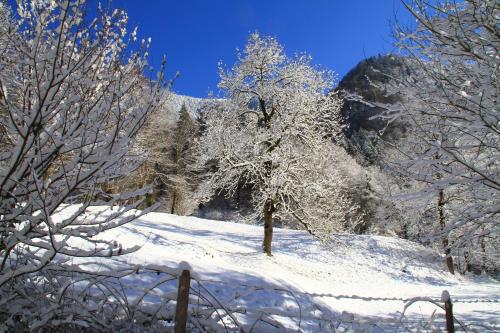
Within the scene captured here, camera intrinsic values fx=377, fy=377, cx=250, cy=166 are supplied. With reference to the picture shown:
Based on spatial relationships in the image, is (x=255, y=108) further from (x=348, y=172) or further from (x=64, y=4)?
(x=348, y=172)

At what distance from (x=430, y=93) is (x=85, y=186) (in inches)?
144

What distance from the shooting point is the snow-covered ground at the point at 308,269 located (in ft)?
23.2

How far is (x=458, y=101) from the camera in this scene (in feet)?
13.1

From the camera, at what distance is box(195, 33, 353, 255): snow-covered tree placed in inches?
531

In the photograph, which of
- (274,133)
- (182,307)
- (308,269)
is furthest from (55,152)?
(308,269)

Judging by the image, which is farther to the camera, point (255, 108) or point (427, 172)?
point (255, 108)

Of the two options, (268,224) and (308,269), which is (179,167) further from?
(308,269)

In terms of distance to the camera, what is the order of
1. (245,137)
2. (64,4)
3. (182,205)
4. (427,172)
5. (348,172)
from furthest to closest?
(348,172), (182,205), (245,137), (427,172), (64,4)

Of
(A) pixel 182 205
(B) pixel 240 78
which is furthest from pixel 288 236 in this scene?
(A) pixel 182 205

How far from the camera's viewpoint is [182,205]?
90.9ft

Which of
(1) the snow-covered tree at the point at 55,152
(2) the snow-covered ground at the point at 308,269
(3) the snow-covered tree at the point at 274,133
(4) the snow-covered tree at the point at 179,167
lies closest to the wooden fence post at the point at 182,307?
(1) the snow-covered tree at the point at 55,152

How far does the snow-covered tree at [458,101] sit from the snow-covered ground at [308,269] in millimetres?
2839

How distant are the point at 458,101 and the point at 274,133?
31.4ft

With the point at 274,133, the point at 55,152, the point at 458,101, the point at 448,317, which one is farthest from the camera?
the point at 274,133
